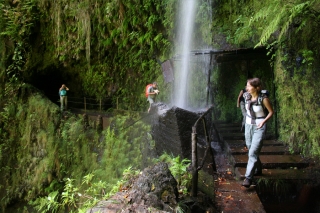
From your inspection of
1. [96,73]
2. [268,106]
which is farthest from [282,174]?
[96,73]

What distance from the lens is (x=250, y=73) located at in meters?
8.91

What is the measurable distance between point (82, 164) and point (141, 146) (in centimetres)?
349

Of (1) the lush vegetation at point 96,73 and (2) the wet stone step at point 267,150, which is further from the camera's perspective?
(1) the lush vegetation at point 96,73

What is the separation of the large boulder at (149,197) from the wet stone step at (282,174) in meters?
2.18

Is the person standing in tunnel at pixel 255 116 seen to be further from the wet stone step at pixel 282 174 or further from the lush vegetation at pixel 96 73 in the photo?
the lush vegetation at pixel 96 73

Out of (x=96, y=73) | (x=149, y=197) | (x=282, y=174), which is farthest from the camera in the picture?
(x=96, y=73)

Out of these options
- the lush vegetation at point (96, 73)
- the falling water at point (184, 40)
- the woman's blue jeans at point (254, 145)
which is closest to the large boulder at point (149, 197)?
the woman's blue jeans at point (254, 145)

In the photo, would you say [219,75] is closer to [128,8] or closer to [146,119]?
[146,119]

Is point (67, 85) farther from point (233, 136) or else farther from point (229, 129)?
point (233, 136)

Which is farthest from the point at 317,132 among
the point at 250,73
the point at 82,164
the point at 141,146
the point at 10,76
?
the point at 10,76

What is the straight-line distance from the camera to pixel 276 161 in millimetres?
5539

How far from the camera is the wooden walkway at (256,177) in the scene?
3.88 meters

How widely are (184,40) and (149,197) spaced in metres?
8.26

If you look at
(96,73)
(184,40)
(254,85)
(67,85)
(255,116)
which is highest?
(184,40)
